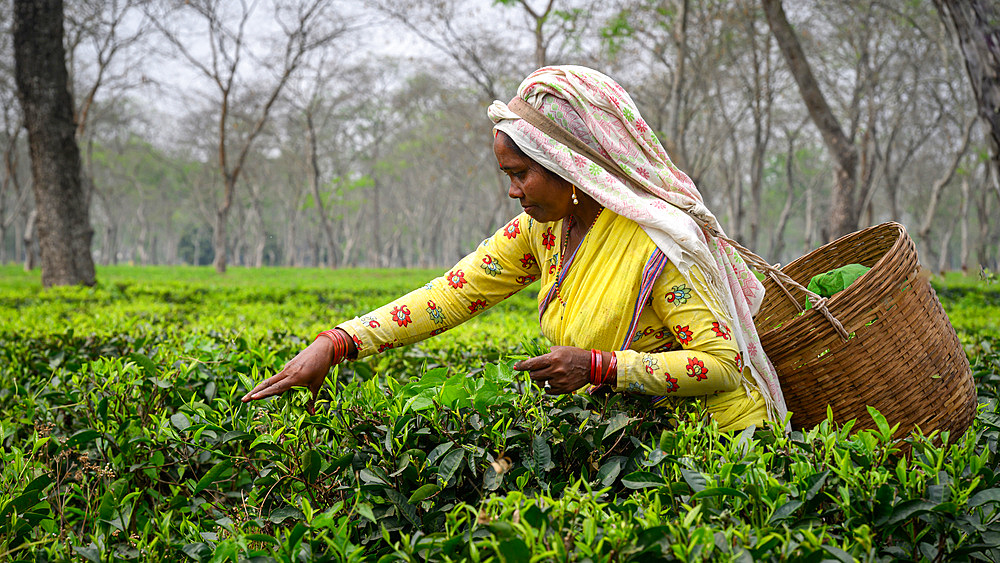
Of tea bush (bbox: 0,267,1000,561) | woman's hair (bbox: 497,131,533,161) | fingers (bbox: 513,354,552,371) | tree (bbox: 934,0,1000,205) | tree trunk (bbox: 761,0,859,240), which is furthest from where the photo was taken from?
tree trunk (bbox: 761,0,859,240)

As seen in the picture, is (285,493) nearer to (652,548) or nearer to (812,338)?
(652,548)

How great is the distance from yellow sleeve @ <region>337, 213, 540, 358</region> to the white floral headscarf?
365mm

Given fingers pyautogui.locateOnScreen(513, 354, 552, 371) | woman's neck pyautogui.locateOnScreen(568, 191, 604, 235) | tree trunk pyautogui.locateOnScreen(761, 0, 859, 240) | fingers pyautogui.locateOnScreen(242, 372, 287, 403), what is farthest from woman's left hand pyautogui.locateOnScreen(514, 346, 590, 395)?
tree trunk pyautogui.locateOnScreen(761, 0, 859, 240)

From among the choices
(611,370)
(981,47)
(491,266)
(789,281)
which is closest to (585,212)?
(491,266)

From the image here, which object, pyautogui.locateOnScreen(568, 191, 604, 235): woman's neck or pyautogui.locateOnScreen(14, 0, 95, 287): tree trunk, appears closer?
pyautogui.locateOnScreen(568, 191, 604, 235): woman's neck

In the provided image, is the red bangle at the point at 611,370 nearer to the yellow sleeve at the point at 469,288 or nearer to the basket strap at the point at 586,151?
the basket strap at the point at 586,151

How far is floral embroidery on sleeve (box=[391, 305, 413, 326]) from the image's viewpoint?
2021 millimetres

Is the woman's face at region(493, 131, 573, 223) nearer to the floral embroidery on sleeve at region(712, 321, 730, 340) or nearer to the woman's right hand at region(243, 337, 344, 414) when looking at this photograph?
the floral embroidery on sleeve at region(712, 321, 730, 340)

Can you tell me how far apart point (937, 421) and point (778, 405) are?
424 millimetres

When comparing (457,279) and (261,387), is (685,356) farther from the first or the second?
(261,387)

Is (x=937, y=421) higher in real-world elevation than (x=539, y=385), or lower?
lower

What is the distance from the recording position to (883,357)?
1.74 m

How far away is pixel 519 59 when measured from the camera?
1727 centimetres

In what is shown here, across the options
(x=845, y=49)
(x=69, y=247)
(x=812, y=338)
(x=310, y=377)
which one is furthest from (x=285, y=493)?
(x=845, y=49)
